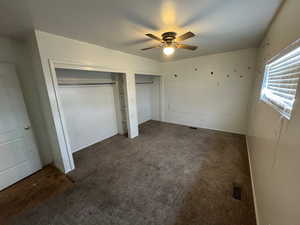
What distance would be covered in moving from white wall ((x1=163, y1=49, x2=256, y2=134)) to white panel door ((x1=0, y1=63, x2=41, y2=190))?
163 inches

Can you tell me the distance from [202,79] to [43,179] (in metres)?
4.75

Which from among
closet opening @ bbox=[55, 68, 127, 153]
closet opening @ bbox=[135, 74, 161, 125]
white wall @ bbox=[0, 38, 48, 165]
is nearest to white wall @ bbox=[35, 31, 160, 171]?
white wall @ bbox=[0, 38, 48, 165]

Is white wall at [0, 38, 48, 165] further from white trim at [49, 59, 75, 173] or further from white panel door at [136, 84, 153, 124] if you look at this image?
white panel door at [136, 84, 153, 124]

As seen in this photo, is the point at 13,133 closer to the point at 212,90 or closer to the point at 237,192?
the point at 237,192

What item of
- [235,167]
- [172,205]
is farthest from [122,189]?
[235,167]

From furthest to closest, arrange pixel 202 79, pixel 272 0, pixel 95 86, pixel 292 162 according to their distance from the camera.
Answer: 1. pixel 202 79
2. pixel 95 86
3. pixel 272 0
4. pixel 292 162

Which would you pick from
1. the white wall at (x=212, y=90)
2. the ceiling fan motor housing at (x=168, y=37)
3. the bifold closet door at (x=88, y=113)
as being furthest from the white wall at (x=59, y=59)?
the white wall at (x=212, y=90)

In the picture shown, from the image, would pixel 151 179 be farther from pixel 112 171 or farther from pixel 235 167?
pixel 235 167

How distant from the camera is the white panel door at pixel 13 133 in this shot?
1.99 meters

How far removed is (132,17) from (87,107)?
246 cm

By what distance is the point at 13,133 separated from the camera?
211 centimetres

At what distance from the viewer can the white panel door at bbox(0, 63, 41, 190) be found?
1989mm

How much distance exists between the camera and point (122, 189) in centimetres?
196

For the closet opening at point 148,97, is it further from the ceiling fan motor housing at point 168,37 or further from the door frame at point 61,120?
the ceiling fan motor housing at point 168,37
